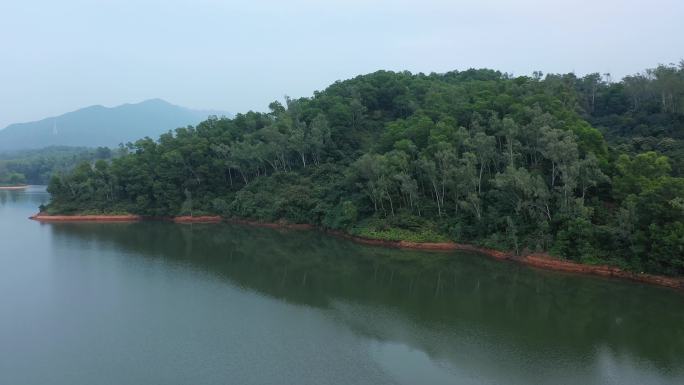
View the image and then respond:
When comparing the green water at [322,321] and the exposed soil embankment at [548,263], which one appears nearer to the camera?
the green water at [322,321]

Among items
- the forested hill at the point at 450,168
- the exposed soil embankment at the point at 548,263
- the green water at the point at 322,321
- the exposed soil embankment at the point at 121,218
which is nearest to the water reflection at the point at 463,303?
the green water at the point at 322,321

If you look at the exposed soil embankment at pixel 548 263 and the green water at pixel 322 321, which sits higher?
the exposed soil embankment at pixel 548 263

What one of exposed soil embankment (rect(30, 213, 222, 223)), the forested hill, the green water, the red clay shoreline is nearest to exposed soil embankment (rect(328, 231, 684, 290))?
the red clay shoreline

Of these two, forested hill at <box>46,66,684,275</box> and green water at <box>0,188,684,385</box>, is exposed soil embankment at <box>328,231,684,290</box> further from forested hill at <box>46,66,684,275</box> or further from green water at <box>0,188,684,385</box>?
green water at <box>0,188,684,385</box>

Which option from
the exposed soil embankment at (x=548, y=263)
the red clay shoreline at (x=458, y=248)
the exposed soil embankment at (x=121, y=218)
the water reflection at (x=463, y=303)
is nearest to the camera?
the water reflection at (x=463, y=303)

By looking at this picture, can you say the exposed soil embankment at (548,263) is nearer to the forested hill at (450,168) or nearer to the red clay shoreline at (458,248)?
the red clay shoreline at (458,248)

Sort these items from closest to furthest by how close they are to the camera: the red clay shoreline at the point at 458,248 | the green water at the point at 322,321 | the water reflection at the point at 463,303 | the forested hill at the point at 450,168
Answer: the green water at the point at 322,321, the water reflection at the point at 463,303, the red clay shoreline at the point at 458,248, the forested hill at the point at 450,168

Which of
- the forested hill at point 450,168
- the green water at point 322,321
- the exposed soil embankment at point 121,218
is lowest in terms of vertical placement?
the green water at point 322,321
